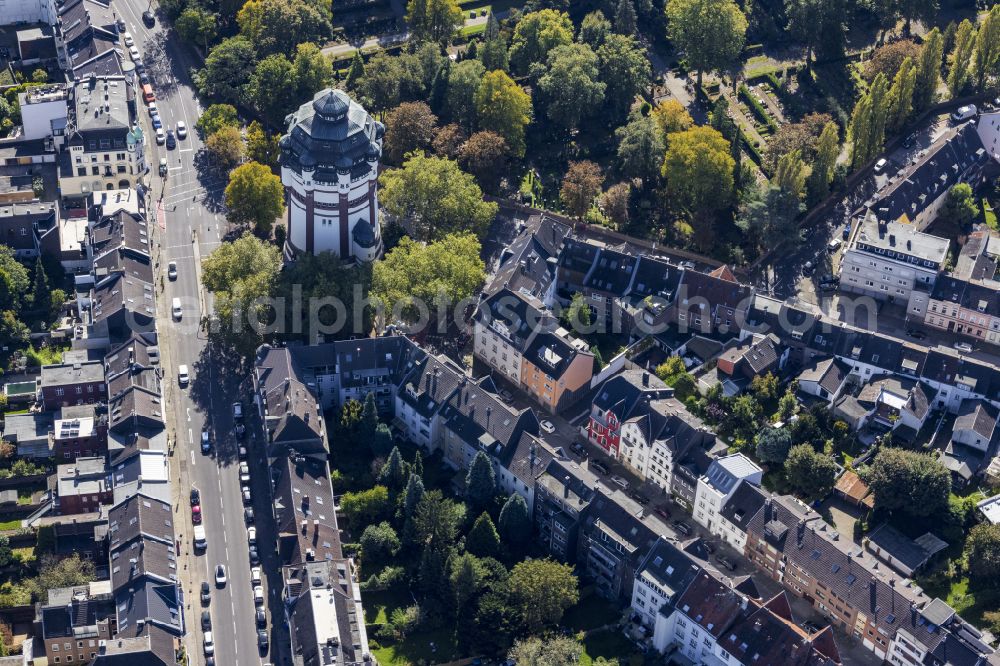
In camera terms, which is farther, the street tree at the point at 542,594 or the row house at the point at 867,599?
the street tree at the point at 542,594

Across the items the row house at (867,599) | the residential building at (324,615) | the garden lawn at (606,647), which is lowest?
the garden lawn at (606,647)

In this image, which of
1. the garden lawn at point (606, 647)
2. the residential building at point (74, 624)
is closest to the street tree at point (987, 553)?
the garden lawn at point (606, 647)

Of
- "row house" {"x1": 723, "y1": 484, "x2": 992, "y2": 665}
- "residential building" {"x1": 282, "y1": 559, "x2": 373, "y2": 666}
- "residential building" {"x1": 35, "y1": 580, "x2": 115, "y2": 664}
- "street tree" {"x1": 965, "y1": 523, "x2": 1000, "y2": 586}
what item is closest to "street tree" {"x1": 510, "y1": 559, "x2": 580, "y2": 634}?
"residential building" {"x1": 282, "y1": 559, "x2": 373, "y2": 666}

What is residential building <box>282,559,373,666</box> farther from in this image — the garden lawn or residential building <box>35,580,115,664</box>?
the garden lawn

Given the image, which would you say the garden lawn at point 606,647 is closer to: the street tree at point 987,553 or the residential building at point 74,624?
the street tree at point 987,553

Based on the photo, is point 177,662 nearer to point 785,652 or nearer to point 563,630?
point 563,630

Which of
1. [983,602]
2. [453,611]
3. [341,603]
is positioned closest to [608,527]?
[453,611]

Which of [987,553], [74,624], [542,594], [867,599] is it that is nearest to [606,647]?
[542,594]
